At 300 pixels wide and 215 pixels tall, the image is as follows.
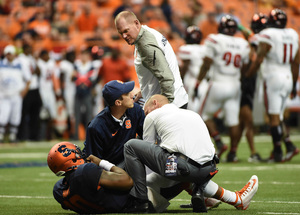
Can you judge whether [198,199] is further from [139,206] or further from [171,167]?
[139,206]

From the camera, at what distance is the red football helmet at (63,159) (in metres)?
6.45

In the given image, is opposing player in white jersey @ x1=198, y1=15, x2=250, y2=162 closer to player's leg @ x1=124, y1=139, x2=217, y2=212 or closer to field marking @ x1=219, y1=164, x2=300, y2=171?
field marking @ x1=219, y1=164, x2=300, y2=171

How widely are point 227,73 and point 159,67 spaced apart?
579 cm

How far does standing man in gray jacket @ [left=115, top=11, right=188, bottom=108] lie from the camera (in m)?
7.33

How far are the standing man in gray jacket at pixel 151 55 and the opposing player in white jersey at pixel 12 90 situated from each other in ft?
38.1

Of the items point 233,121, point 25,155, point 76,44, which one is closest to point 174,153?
point 233,121

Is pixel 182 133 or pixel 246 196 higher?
pixel 182 133

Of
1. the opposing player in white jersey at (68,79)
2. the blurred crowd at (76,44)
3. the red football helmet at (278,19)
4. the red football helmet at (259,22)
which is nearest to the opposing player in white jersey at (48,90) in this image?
the blurred crowd at (76,44)

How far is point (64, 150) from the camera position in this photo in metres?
6.52

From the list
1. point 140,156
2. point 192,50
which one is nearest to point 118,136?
point 140,156

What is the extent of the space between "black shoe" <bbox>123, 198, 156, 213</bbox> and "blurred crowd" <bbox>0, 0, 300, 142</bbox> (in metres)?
12.0

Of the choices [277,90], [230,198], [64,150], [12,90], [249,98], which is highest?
[64,150]

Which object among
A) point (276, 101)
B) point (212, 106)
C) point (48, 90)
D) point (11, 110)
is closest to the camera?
point (276, 101)

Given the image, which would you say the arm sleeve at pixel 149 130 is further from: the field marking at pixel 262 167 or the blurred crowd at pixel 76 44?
the blurred crowd at pixel 76 44
